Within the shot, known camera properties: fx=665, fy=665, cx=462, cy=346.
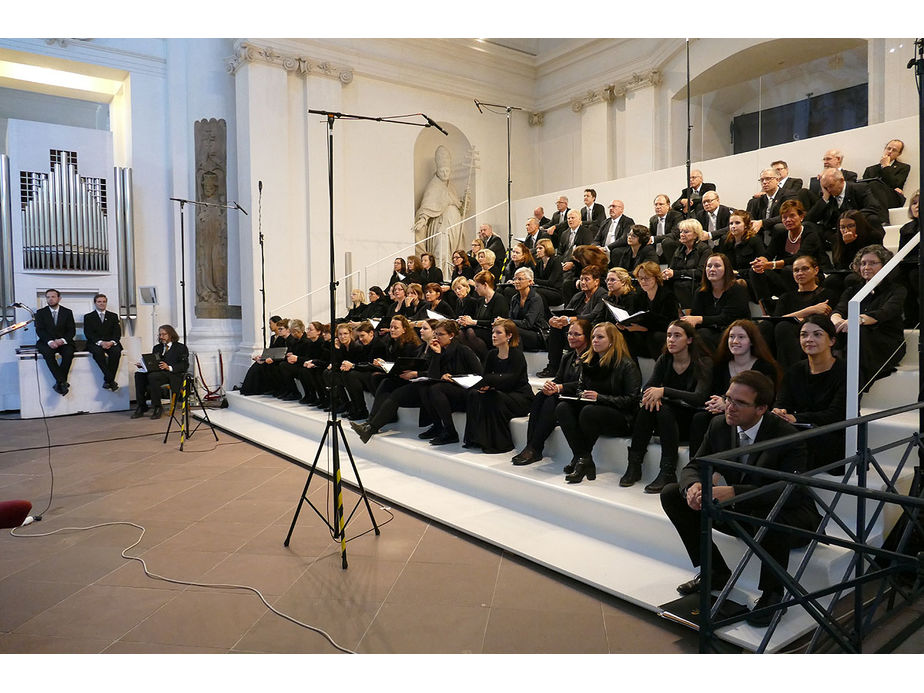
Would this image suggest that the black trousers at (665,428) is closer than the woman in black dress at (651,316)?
Yes

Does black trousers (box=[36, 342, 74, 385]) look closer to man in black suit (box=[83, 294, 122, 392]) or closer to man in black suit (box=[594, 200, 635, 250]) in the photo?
man in black suit (box=[83, 294, 122, 392])

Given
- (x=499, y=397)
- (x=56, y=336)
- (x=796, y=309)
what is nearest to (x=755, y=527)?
(x=796, y=309)

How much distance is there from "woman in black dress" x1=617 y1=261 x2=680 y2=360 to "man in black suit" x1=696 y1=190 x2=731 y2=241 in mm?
2200

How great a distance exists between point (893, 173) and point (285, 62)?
8263mm

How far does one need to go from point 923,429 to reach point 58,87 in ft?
39.7

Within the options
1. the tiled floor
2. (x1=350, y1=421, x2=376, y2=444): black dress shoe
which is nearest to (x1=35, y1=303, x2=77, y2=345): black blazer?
the tiled floor

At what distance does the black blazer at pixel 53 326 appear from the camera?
882 centimetres

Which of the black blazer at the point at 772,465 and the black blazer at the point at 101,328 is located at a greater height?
the black blazer at the point at 101,328

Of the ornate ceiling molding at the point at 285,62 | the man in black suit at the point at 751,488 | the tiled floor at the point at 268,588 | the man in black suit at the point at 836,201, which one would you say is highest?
the ornate ceiling molding at the point at 285,62

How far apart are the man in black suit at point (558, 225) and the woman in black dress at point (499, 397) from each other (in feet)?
13.1

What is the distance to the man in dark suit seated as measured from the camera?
616cm

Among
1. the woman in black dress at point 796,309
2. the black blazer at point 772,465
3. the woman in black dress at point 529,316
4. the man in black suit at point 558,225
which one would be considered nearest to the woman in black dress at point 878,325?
the woman in black dress at point 796,309

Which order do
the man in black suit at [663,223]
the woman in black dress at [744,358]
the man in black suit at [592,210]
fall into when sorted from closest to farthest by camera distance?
the woman in black dress at [744,358], the man in black suit at [663,223], the man in black suit at [592,210]

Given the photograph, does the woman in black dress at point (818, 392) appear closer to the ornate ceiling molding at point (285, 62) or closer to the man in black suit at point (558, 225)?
the man in black suit at point (558, 225)
